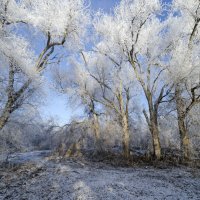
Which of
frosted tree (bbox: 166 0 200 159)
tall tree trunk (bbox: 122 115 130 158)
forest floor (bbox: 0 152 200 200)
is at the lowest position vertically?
forest floor (bbox: 0 152 200 200)

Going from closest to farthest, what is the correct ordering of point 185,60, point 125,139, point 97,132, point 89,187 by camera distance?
point 89,187
point 185,60
point 125,139
point 97,132

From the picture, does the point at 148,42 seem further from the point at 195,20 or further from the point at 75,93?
the point at 75,93

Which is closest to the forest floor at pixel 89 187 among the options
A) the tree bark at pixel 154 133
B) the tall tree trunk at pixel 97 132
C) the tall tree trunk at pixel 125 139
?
the tree bark at pixel 154 133

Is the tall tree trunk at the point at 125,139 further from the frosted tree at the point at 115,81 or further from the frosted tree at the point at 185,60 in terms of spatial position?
the frosted tree at the point at 185,60

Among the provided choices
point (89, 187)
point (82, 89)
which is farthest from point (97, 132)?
point (89, 187)

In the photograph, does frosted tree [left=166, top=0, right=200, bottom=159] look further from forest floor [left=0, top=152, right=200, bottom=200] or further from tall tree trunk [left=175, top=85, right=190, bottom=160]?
forest floor [left=0, top=152, right=200, bottom=200]

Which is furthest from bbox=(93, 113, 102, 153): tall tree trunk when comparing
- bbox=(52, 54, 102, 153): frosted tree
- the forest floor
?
the forest floor

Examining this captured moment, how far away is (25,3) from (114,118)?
42.9 ft

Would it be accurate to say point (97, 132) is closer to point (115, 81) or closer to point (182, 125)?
point (115, 81)

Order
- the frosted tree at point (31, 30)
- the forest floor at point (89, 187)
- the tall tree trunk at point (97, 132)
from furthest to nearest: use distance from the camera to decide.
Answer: the tall tree trunk at point (97, 132) < the frosted tree at point (31, 30) < the forest floor at point (89, 187)

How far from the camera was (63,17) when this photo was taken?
712 inches

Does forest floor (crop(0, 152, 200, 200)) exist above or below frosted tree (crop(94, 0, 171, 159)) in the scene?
below

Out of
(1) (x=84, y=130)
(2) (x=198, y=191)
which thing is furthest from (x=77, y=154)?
(2) (x=198, y=191)

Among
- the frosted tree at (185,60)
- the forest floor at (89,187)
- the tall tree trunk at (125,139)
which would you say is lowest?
the forest floor at (89,187)
